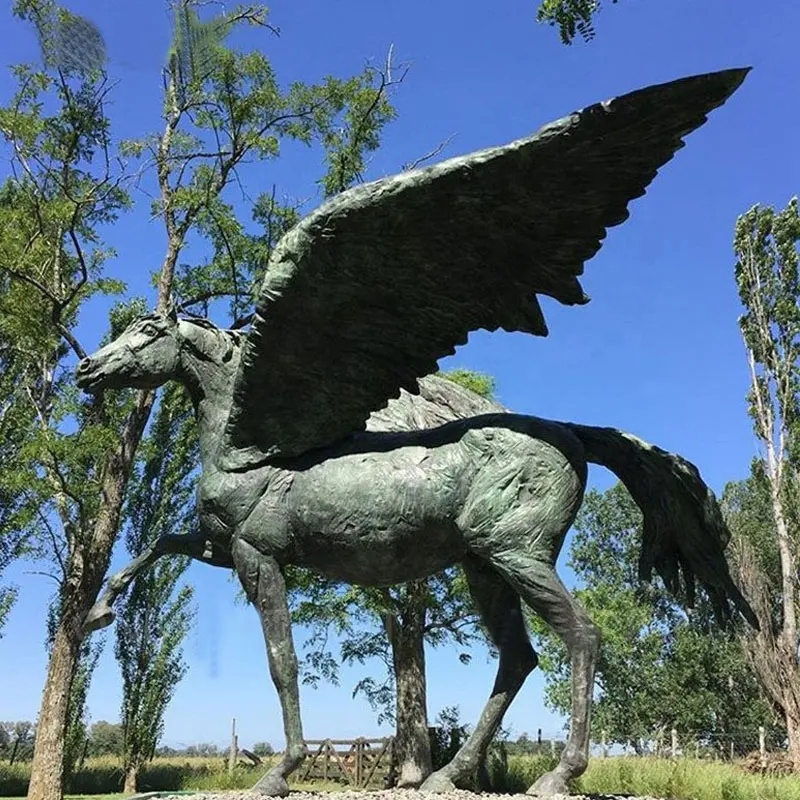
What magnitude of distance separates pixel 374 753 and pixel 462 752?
1952cm

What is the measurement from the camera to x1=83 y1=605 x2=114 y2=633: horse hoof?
4.74 metres

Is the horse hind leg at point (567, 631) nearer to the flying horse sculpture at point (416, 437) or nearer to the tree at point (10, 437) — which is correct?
the flying horse sculpture at point (416, 437)

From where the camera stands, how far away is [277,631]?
4473 millimetres

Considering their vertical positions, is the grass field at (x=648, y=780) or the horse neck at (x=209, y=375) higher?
the horse neck at (x=209, y=375)

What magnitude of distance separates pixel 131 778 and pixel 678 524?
20.1 m

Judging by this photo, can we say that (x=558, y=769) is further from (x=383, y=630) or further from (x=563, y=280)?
(x=383, y=630)

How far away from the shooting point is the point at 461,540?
4.45 meters

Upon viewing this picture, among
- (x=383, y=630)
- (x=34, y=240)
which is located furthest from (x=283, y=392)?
(x=383, y=630)

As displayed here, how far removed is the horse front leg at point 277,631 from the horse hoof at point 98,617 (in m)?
0.80

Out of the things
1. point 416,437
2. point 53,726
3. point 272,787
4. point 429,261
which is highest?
point 429,261

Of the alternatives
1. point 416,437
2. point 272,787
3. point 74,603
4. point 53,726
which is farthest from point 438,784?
point 74,603

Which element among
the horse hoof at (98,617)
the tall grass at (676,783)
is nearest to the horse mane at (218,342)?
the horse hoof at (98,617)

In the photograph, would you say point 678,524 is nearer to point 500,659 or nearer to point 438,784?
point 500,659

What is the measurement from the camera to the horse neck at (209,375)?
195 inches
